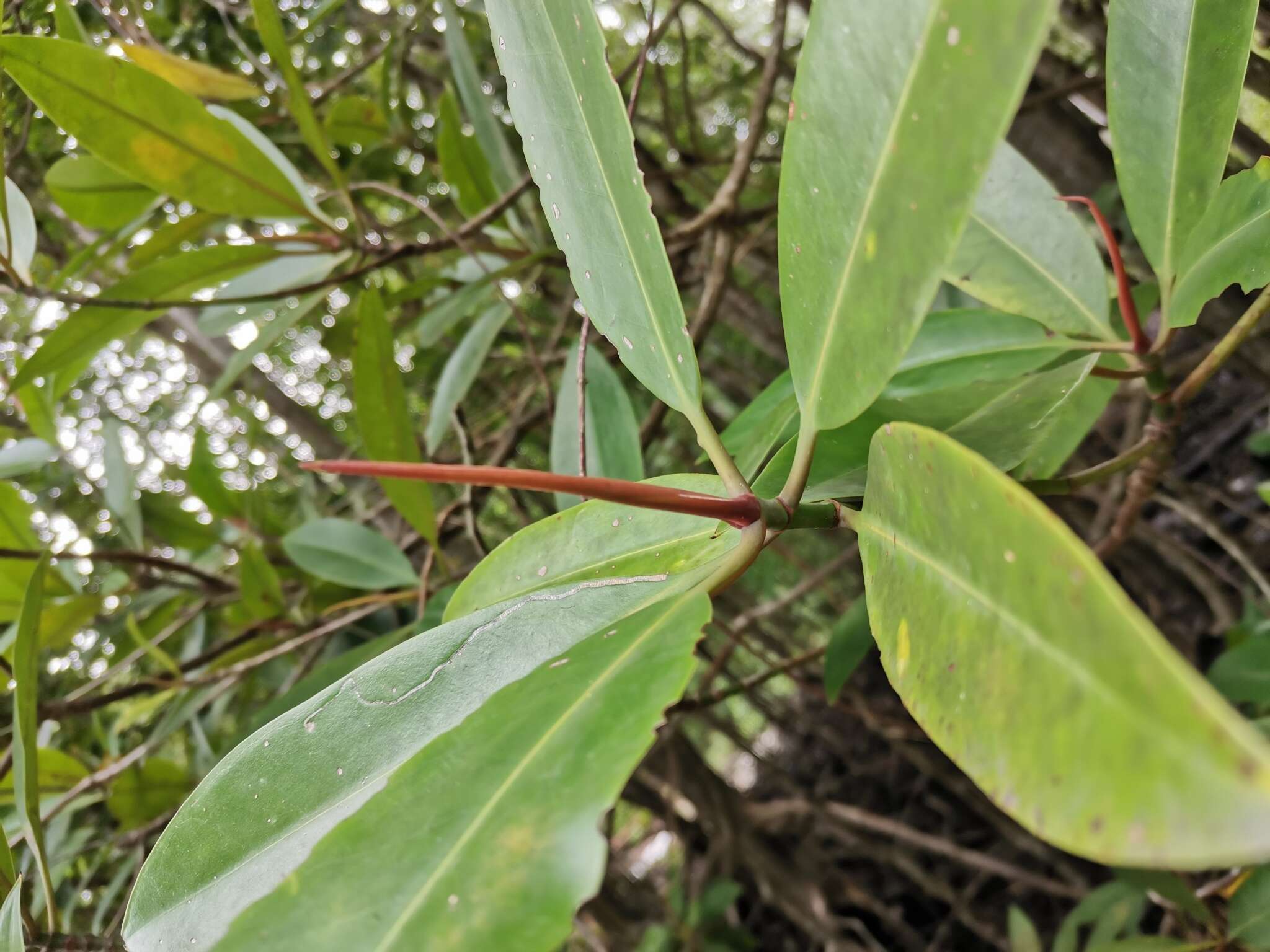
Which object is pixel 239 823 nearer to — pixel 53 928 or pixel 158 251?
pixel 53 928

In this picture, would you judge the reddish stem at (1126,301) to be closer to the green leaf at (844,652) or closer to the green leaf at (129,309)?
the green leaf at (844,652)

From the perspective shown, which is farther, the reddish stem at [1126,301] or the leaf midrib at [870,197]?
the reddish stem at [1126,301]

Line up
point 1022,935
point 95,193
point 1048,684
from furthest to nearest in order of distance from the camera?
point 1022,935, point 95,193, point 1048,684

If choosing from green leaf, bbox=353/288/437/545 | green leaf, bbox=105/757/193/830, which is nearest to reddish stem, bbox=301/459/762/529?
green leaf, bbox=353/288/437/545

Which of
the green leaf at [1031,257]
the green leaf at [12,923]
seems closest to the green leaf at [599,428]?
the green leaf at [1031,257]

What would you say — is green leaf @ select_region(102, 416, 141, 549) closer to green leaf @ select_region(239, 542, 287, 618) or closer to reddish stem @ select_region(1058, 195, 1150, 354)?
green leaf @ select_region(239, 542, 287, 618)

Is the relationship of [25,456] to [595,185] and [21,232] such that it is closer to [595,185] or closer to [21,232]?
[21,232]

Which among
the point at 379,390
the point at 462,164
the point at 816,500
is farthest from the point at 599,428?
the point at 462,164
